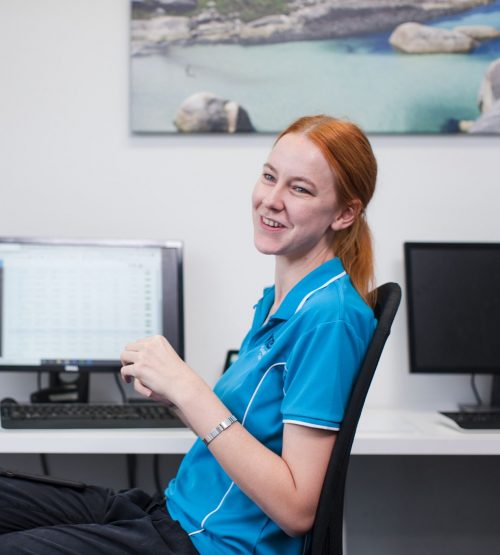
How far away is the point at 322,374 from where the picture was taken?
0.98 meters

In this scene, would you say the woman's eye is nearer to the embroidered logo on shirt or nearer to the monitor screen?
the embroidered logo on shirt

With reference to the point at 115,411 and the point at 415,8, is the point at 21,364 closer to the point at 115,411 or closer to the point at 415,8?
the point at 115,411

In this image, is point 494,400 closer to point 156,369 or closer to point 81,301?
point 81,301

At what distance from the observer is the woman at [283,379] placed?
973 millimetres

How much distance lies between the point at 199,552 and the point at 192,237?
4.07 ft

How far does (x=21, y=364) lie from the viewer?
6.43 ft

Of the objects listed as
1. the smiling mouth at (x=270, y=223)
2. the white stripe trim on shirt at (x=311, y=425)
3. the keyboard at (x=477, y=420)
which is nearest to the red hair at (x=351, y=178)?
the smiling mouth at (x=270, y=223)

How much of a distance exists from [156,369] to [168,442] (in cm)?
56

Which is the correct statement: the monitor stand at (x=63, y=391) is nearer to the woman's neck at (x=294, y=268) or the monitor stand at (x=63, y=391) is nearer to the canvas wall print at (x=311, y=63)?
the canvas wall print at (x=311, y=63)

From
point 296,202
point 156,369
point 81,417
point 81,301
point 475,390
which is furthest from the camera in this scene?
point 475,390

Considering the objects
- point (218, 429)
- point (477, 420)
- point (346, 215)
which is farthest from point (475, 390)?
point (218, 429)

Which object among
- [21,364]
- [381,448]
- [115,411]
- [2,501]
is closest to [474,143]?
[381,448]

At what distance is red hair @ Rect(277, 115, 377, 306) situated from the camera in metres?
1.16

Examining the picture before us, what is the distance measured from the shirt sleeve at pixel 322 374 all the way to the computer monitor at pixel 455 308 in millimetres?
1054
